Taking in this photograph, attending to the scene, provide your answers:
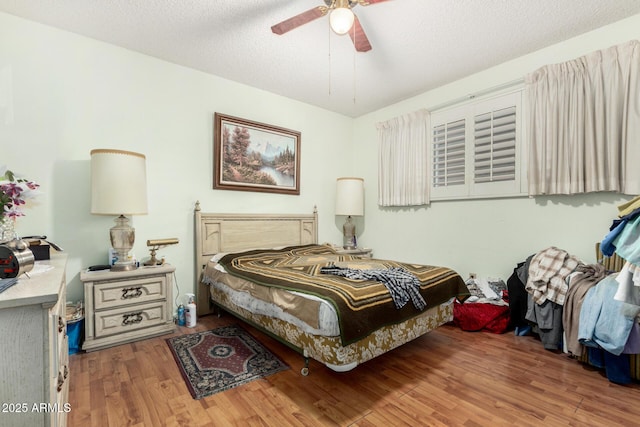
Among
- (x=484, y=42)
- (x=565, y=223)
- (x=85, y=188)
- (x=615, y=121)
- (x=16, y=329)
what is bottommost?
(x=16, y=329)

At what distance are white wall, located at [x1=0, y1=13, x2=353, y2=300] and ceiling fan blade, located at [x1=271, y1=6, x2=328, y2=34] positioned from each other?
167cm

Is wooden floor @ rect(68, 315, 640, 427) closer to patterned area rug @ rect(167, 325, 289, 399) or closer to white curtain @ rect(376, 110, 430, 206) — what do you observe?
patterned area rug @ rect(167, 325, 289, 399)

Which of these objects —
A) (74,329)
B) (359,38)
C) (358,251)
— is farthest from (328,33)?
(74,329)

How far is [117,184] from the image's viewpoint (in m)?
2.42

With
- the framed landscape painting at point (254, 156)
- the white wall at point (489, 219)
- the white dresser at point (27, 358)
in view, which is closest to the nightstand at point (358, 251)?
the white wall at point (489, 219)

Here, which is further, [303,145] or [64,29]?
[303,145]

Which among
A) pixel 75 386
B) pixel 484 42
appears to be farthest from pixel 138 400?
pixel 484 42

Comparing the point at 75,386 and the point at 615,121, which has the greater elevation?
the point at 615,121

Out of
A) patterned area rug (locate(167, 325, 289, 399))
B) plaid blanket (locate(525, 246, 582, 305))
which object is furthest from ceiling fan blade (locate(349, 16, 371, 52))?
patterned area rug (locate(167, 325, 289, 399))

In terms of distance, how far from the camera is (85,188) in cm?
267

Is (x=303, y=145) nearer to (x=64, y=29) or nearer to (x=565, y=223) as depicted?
(x=64, y=29)

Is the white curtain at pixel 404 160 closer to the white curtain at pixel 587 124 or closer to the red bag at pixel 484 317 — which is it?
the white curtain at pixel 587 124

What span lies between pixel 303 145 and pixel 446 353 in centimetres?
307

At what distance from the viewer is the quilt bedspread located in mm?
1739
